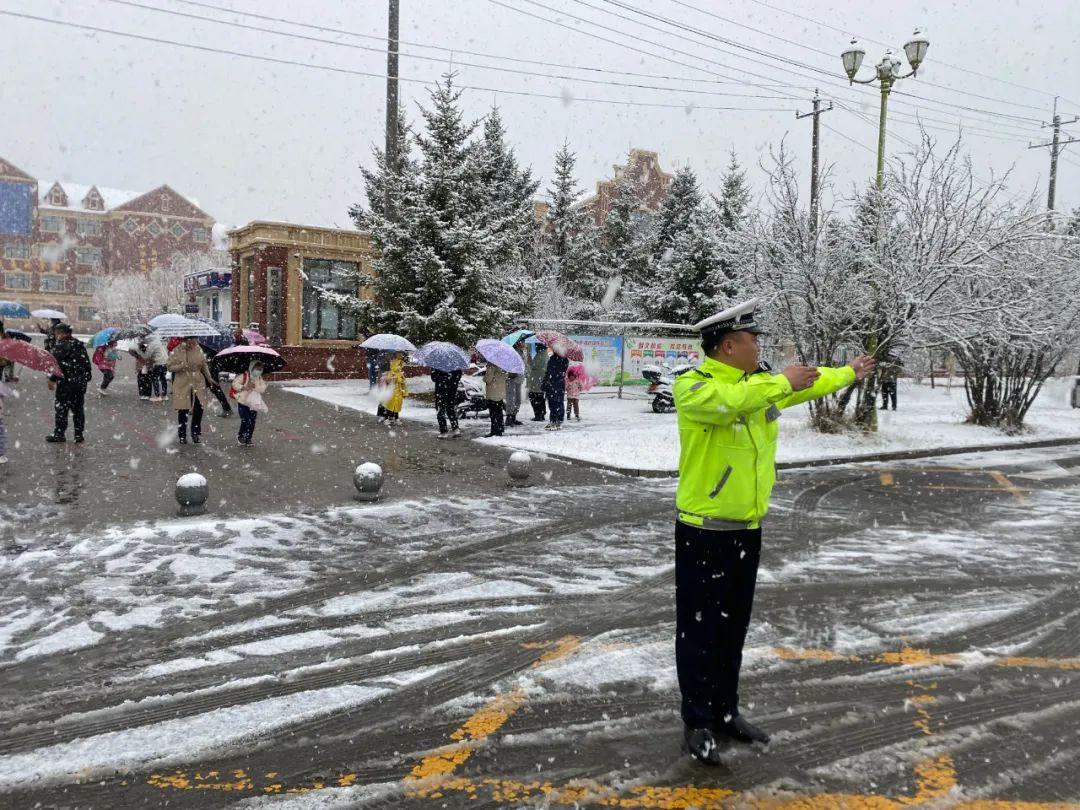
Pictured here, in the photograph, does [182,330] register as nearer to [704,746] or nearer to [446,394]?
[446,394]

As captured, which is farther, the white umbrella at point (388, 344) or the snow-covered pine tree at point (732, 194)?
the snow-covered pine tree at point (732, 194)

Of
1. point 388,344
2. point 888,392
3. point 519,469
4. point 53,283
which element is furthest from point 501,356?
point 53,283

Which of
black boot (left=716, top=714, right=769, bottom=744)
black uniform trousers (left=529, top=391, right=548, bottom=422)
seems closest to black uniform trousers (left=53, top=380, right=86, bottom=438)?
black uniform trousers (left=529, top=391, right=548, bottom=422)

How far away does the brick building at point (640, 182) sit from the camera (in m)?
52.0

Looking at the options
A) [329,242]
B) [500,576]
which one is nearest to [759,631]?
[500,576]

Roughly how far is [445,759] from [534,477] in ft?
25.6

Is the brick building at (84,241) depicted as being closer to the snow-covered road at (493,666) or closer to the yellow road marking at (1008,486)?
the yellow road marking at (1008,486)

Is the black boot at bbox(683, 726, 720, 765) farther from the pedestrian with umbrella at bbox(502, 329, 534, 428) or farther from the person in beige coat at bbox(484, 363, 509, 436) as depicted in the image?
the pedestrian with umbrella at bbox(502, 329, 534, 428)

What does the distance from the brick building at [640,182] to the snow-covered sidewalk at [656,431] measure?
2953 cm

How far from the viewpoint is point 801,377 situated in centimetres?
342

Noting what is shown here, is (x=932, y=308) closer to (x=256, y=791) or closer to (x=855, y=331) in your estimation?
(x=855, y=331)

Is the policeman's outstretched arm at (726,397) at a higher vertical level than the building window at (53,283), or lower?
lower

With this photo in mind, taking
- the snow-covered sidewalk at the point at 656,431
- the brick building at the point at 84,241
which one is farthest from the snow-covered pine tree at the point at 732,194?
the brick building at the point at 84,241

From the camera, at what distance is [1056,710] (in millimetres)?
4148
